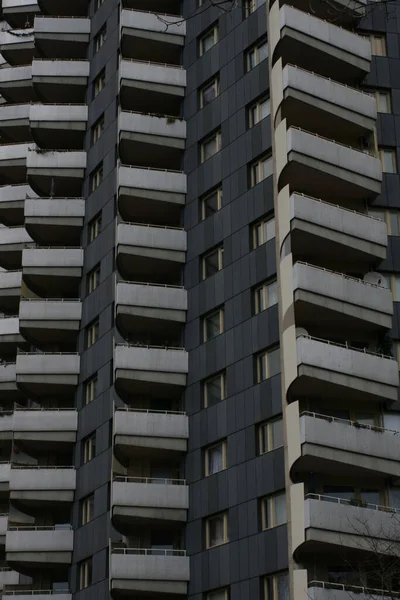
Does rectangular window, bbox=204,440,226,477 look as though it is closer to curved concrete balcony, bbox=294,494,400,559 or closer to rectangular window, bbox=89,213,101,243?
curved concrete balcony, bbox=294,494,400,559

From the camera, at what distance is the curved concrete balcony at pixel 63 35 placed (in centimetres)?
6025

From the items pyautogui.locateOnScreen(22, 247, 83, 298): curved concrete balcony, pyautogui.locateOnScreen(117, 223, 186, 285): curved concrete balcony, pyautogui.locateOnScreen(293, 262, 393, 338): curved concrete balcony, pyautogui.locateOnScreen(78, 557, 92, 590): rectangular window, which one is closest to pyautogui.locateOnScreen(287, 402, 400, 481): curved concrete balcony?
pyautogui.locateOnScreen(293, 262, 393, 338): curved concrete balcony

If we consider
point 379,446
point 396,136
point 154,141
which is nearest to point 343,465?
point 379,446

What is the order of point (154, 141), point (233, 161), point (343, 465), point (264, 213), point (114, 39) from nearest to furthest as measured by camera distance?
1. point (343, 465)
2. point (264, 213)
3. point (233, 161)
4. point (154, 141)
5. point (114, 39)

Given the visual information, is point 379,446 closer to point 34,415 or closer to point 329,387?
point 329,387

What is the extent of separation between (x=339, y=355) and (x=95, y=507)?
15656mm

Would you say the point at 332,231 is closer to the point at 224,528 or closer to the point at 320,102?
the point at 320,102

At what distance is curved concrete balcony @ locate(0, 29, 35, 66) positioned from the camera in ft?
220

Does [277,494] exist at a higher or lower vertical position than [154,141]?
lower

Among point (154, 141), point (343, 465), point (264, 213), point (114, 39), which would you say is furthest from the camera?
point (114, 39)

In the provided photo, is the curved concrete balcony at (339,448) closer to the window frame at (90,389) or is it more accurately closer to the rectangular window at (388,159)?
the rectangular window at (388,159)

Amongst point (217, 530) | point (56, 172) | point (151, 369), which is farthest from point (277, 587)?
point (56, 172)

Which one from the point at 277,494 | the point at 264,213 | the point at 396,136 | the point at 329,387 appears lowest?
the point at 277,494

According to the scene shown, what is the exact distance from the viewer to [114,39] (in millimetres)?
56219
